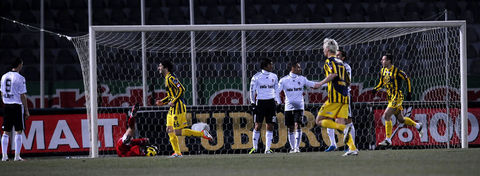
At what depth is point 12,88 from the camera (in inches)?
433

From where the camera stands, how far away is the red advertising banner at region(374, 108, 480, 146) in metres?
13.1

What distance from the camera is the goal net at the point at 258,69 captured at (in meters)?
13.0

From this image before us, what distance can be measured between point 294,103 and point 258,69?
97.3 inches

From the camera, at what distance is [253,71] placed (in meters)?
14.6

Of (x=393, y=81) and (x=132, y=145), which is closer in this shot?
(x=393, y=81)

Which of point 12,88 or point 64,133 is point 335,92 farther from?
point 64,133

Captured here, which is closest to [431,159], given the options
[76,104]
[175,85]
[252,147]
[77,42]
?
[175,85]

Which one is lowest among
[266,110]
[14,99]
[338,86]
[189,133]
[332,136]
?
[332,136]

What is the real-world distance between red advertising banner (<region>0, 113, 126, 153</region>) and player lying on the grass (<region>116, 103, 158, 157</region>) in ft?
2.75

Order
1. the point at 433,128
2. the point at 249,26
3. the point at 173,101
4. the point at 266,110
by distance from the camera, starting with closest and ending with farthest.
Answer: the point at 173,101 → the point at 249,26 → the point at 266,110 → the point at 433,128

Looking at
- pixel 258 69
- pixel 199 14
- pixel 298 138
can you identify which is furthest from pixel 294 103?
pixel 199 14

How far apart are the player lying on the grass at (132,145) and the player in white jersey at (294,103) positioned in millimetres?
2325

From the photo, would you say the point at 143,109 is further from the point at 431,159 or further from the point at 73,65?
the point at 431,159

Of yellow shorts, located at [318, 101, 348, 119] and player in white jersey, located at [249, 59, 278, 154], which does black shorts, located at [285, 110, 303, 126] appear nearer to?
player in white jersey, located at [249, 59, 278, 154]
